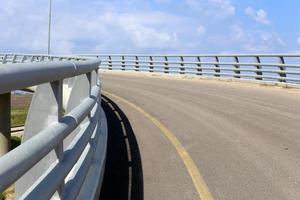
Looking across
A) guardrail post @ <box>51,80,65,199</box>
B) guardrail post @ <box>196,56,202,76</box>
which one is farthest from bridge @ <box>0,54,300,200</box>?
guardrail post @ <box>196,56,202,76</box>

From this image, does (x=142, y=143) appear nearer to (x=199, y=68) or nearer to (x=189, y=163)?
(x=189, y=163)

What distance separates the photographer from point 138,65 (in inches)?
1820

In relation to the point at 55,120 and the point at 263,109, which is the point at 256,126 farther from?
the point at 55,120

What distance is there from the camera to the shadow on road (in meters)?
6.98

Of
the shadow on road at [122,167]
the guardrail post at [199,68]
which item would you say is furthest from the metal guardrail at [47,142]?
the guardrail post at [199,68]

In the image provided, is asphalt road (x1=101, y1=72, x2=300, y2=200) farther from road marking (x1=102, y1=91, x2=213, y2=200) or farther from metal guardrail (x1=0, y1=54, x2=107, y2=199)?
metal guardrail (x1=0, y1=54, x2=107, y2=199)

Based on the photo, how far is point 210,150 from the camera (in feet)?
31.7

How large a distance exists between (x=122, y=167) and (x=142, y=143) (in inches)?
81.3

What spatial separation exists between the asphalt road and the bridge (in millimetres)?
15

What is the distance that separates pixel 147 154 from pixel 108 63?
45.0 metres

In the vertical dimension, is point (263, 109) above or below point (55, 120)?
below

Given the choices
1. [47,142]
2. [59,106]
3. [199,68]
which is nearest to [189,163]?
[59,106]

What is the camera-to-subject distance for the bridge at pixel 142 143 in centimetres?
397

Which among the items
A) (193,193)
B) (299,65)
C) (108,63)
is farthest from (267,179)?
(108,63)
